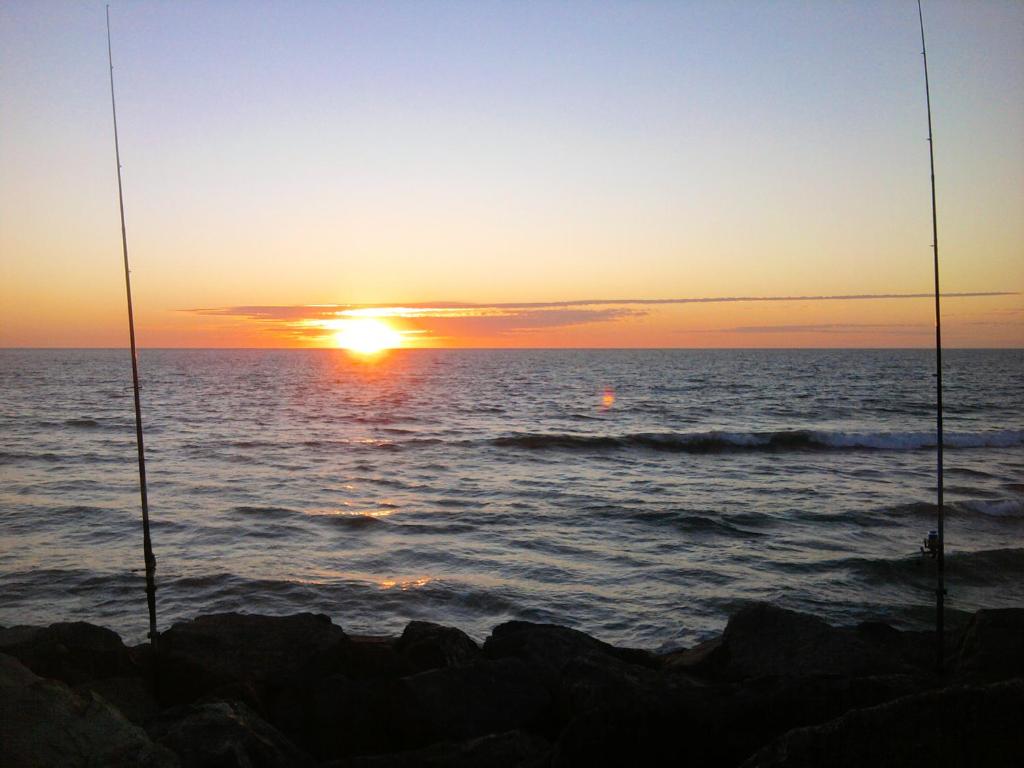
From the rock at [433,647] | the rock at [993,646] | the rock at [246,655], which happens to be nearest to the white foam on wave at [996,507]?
the rock at [993,646]

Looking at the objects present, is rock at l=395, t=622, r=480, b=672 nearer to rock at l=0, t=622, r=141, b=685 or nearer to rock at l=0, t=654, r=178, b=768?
rock at l=0, t=622, r=141, b=685

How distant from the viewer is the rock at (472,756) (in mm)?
4105

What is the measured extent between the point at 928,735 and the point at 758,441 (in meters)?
23.1

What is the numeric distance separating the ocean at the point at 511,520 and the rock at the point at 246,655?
2.12m

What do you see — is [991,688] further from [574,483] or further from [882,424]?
[882,424]

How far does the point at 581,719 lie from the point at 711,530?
9.45 meters

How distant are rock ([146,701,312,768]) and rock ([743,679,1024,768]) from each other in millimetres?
2589

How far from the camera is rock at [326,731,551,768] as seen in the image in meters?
4.11

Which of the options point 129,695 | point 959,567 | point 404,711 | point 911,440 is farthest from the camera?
point 911,440

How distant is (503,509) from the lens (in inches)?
575

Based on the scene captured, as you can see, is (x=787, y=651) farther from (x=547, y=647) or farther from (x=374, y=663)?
(x=374, y=663)

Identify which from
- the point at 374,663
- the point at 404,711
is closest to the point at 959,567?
the point at 374,663

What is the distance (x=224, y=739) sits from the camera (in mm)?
4055

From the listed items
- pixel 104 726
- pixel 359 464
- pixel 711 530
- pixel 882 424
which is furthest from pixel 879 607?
pixel 882 424
